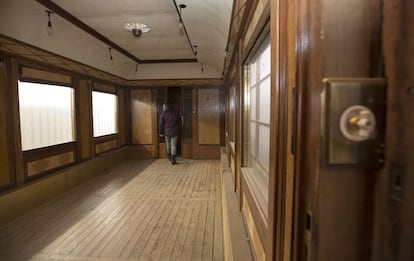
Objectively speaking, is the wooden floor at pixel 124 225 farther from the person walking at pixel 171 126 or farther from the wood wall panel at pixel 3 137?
the person walking at pixel 171 126

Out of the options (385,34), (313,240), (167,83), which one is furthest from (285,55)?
(167,83)

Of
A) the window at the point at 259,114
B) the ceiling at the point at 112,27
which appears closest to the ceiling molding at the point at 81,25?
the ceiling at the point at 112,27

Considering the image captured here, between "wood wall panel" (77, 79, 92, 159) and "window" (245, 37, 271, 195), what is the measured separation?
154 inches

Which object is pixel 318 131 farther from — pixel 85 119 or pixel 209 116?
pixel 209 116

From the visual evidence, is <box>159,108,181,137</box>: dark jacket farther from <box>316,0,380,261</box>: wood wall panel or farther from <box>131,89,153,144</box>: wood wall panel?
<box>316,0,380,261</box>: wood wall panel

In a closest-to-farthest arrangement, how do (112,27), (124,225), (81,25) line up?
(124,225) → (81,25) → (112,27)

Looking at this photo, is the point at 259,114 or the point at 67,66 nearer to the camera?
the point at 259,114

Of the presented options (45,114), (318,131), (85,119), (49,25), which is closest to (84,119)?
(85,119)

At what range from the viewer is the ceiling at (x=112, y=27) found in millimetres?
2719

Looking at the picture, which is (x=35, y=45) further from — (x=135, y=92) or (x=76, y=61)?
(x=135, y=92)

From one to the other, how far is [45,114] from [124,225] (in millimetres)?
2391

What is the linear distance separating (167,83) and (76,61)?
2824 mm

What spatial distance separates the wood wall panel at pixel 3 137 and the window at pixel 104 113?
233cm

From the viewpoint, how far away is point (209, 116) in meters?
6.76
